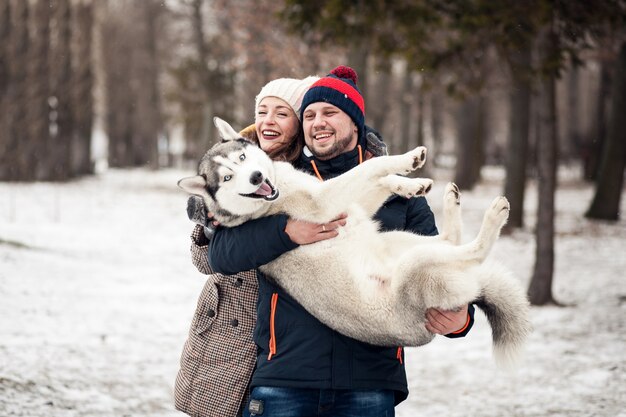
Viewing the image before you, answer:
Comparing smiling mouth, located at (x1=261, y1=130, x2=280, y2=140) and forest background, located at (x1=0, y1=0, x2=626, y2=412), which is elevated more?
forest background, located at (x1=0, y1=0, x2=626, y2=412)

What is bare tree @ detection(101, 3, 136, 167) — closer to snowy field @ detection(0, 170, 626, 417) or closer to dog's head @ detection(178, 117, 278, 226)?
snowy field @ detection(0, 170, 626, 417)

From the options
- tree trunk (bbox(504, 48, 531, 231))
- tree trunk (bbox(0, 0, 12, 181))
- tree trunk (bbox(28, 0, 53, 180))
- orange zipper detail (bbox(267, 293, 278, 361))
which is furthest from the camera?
tree trunk (bbox(28, 0, 53, 180))

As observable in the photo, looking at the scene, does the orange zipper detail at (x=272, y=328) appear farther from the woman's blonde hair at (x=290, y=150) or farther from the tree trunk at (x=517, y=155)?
the tree trunk at (x=517, y=155)

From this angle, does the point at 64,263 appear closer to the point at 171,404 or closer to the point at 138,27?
the point at 171,404

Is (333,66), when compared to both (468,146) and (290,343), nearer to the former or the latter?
(468,146)

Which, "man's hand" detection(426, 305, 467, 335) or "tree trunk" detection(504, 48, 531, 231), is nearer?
"man's hand" detection(426, 305, 467, 335)

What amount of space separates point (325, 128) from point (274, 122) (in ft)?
1.36

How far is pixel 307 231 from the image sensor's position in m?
3.31

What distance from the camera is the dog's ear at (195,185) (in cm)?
353

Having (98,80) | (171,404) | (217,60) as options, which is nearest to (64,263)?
(171,404)

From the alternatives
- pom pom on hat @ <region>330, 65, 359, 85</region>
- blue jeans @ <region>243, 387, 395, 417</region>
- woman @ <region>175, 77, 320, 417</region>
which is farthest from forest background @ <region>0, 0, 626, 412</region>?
blue jeans @ <region>243, 387, 395, 417</region>

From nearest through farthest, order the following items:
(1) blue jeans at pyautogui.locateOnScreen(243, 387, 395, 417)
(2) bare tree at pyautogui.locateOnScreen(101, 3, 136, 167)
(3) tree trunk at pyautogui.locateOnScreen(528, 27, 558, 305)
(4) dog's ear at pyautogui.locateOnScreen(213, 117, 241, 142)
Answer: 1. (1) blue jeans at pyautogui.locateOnScreen(243, 387, 395, 417)
2. (4) dog's ear at pyautogui.locateOnScreen(213, 117, 241, 142)
3. (3) tree trunk at pyautogui.locateOnScreen(528, 27, 558, 305)
4. (2) bare tree at pyautogui.locateOnScreen(101, 3, 136, 167)

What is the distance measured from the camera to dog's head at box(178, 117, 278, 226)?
3.43 m

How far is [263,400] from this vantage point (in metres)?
3.18
